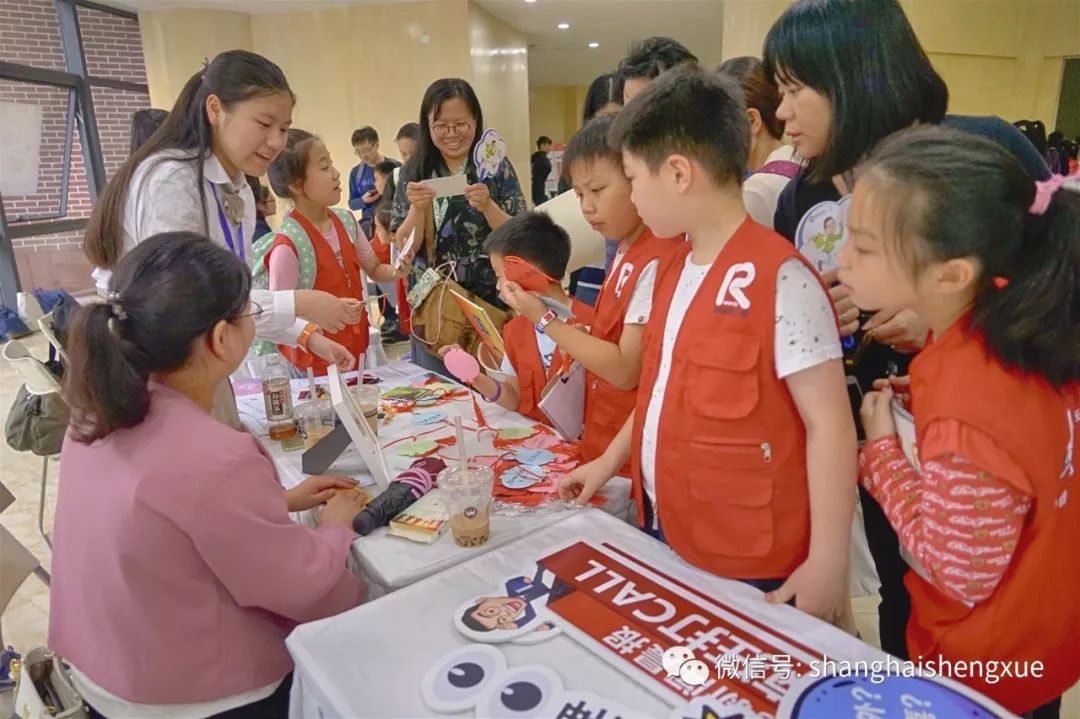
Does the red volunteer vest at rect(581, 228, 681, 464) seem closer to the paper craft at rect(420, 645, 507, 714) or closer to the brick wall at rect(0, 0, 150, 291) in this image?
the paper craft at rect(420, 645, 507, 714)

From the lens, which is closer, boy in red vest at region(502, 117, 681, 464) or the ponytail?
the ponytail

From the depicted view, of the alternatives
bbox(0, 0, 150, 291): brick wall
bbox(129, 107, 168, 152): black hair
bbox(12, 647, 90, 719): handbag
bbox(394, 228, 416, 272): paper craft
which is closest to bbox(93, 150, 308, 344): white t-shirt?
bbox(12, 647, 90, 719): handbag

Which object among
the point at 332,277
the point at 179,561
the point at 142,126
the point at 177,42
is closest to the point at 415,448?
the point at 179,561

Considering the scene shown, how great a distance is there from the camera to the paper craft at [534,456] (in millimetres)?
1484

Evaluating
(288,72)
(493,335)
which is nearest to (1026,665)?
(493,335)

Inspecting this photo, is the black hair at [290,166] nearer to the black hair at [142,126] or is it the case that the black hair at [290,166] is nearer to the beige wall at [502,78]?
the black hair at [142,126]

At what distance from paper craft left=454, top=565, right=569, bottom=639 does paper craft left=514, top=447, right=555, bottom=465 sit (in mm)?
446

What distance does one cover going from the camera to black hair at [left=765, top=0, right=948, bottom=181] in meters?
1.15

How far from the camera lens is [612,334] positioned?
1.46m

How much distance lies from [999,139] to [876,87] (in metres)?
0.21

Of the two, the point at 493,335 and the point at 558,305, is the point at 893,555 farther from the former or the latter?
the point at 493,335

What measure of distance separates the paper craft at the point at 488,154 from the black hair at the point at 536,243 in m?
0.74

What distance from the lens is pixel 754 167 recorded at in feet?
6.37

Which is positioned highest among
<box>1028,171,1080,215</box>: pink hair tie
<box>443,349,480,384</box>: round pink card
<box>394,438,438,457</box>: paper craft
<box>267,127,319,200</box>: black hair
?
<box>267,127,319,200</box>: black hair
